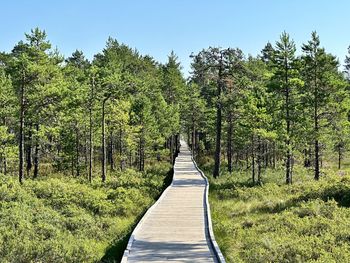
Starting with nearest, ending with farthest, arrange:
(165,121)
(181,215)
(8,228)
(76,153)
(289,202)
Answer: (8,228), (181,215), (289,202), (76,153), (165,121)

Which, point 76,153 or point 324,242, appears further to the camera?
point 76,153

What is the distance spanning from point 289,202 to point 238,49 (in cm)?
1655

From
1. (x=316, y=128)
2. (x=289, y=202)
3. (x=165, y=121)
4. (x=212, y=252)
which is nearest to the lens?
(x=212, y=252)

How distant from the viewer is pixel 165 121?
57.6m

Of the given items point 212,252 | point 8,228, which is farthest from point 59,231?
point 212,252

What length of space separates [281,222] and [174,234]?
6497 millimetres

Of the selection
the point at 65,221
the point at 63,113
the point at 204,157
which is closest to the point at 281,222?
the point at 65,221

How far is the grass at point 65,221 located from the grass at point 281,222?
4.30 meters

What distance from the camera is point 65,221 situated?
784 inches

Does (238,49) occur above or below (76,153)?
above

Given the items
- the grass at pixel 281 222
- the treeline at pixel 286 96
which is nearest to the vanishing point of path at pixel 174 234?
the grass at pixel 281 222

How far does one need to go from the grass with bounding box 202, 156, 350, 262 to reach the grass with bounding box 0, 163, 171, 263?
430 cm

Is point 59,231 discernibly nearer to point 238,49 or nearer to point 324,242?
point 324,242

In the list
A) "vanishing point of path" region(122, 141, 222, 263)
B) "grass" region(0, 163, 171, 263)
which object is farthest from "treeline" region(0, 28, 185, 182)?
"vanishing point of path" region(122, 141, 222, 263)
